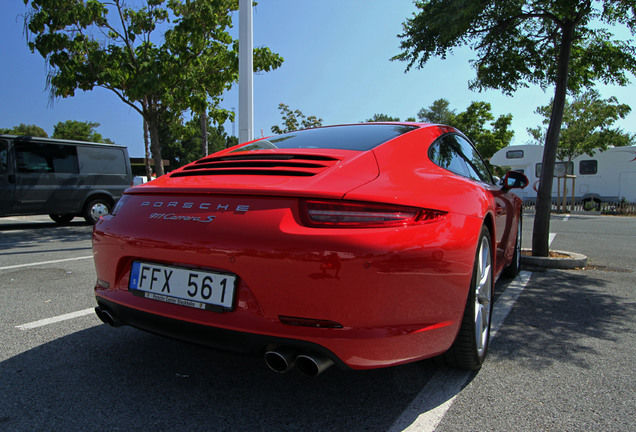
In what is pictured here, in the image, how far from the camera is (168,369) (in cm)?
236

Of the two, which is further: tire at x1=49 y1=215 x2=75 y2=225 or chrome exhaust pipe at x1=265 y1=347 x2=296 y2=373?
tire at x1=49 y1=215 x2=75 y2=225

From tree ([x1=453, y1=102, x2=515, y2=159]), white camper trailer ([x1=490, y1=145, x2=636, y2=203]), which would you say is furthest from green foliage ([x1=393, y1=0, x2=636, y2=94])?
tree ([x1=453, y1=102, x2=515, y2=159])

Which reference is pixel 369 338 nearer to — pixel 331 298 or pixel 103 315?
pixel 331 298

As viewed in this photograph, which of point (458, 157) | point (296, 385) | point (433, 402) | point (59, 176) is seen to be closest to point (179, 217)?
Answer: point (296, 385)

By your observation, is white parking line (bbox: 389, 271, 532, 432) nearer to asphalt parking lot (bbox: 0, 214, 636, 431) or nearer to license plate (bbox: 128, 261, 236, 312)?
asphalt parking lot (bbox: 0, 214, 636, 431)

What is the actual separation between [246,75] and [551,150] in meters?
5.14

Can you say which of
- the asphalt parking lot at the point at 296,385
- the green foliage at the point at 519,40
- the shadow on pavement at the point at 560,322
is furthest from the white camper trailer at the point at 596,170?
the asphalt parking lot at the point at 296,385

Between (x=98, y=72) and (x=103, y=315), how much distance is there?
1052 cm

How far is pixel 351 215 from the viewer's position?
5.59ft

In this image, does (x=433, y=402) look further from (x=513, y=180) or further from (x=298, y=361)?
(x=513, y=180)

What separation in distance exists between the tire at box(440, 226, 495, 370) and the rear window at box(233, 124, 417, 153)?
0.76 m

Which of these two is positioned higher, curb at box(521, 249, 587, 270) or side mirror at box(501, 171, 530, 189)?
side mirror at box(501, 171, 530, 189)

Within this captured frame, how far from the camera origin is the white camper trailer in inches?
794

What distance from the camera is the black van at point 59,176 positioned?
9664mm
